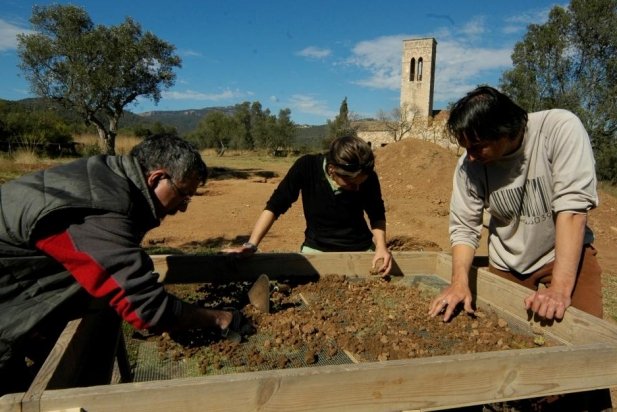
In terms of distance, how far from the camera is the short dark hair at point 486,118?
2.07 meters

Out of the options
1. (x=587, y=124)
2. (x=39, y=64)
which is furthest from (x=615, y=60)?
(x=39, y=64)

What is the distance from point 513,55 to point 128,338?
77.4ft

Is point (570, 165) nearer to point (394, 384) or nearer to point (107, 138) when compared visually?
point (394, 384)

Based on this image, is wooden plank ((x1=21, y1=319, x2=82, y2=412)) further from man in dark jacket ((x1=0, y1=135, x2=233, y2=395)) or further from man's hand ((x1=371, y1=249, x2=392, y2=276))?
man's hand ((x1=371, y1=249, x2=392, y2=276))

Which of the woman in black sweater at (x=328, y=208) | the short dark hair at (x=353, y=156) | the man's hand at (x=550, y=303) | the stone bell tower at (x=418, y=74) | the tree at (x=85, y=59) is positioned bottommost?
the man's hand at (x=550, y=303)

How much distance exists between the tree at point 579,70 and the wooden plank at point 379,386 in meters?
21.2

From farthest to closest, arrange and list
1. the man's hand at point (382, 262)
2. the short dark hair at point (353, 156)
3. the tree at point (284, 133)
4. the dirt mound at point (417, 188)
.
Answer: the tree at point (284, 133) < the dirt mound at point (417, 188) < the man's hand at point (382, 262) < the short dark hair at point (353, 156)

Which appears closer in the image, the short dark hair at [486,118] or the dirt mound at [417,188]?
the short dark hair at [486,118]

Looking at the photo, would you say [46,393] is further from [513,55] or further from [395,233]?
[513,55]

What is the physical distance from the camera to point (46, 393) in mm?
1208

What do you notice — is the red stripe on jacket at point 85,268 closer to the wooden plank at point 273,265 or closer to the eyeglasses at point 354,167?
the wooden plank at point 273,265

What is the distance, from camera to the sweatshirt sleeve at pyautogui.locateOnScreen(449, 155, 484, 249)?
2.53m

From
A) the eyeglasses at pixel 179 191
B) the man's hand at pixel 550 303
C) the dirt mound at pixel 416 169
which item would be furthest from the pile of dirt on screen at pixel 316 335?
the dirt mound at pixel 416 169

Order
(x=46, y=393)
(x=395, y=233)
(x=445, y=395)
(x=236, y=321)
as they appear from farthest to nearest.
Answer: (x=395, y=233) → (x=236, y=321) → (x=445, y=395) → (x=46, y=393)
